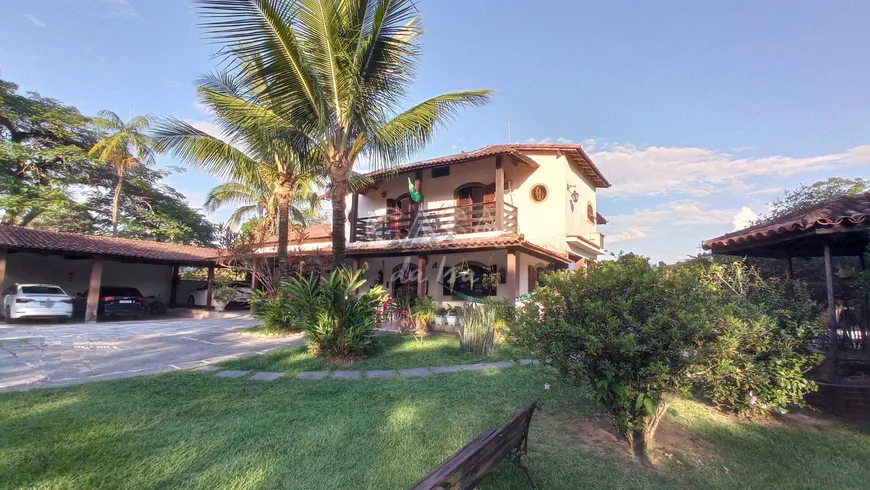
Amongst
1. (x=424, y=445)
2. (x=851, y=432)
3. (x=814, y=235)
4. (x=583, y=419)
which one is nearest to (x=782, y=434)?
(x=851, y=432)

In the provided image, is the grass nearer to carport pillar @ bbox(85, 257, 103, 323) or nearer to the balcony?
the balcony

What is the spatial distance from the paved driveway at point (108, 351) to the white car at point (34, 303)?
2.12 m

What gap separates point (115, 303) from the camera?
16047 millimetres

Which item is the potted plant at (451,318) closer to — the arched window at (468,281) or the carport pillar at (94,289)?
the arched window at (468,281)

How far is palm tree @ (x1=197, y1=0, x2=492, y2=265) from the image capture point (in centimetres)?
644

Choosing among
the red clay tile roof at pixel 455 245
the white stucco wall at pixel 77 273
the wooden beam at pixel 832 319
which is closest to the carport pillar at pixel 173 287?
the white stucco wall at pixel 77 273

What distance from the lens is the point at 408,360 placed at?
24.8 ft

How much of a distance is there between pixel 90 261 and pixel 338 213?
722 inches

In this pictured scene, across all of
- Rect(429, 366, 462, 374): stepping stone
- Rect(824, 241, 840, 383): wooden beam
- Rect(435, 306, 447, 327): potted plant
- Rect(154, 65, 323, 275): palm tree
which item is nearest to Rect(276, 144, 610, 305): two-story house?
Rect(435, 306, 447, 327): potted plant

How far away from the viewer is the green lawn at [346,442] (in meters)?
2.95

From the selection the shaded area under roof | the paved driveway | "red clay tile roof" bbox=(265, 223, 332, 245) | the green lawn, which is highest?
"red clay tile roof" bbox=(265, 223, 332, 245)

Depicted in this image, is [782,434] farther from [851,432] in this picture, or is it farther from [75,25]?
[75,25]

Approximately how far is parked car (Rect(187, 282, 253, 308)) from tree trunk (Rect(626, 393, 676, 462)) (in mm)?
20446

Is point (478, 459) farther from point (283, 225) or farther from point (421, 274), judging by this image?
point (283, 225)
